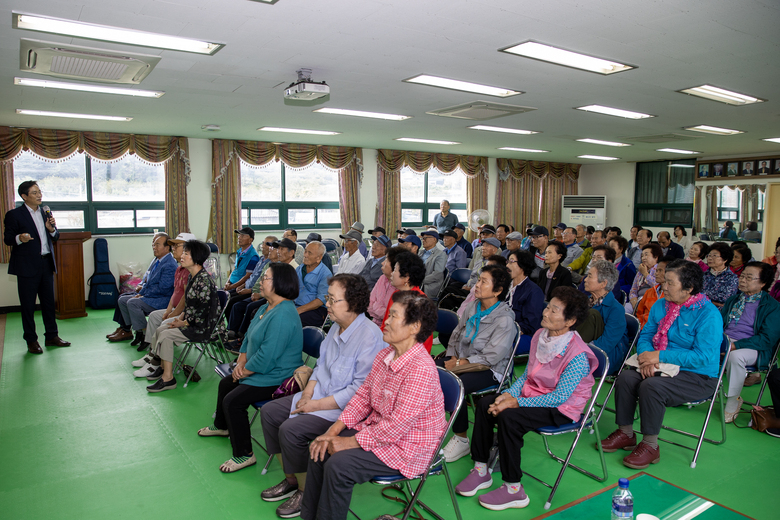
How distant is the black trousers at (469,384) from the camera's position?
3266mm

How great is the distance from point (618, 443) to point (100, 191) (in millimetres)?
8609

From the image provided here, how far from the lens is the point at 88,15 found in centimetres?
318

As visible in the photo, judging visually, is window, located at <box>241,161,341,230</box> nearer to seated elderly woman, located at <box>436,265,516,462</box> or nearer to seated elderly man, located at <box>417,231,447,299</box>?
seated elderly man, located at <box>417,231,447,299</box>

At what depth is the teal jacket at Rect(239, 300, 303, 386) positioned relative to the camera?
10.5 ft

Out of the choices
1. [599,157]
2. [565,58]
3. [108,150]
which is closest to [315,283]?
[565,58]

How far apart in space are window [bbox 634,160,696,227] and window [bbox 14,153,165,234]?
11.6 metres

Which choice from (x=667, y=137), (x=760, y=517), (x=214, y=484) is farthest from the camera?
(x=667, y=137)

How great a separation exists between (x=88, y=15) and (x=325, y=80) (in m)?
2.16

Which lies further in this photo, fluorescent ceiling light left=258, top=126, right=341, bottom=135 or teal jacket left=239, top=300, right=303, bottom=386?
fluorescent ceiling light left=258, top=126, right=341, bottom=135

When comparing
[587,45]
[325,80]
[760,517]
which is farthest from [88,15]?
[760,517]

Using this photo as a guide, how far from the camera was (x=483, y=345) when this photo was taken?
341cm

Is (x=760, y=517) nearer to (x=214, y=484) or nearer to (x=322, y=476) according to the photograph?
(x=322, y=476)

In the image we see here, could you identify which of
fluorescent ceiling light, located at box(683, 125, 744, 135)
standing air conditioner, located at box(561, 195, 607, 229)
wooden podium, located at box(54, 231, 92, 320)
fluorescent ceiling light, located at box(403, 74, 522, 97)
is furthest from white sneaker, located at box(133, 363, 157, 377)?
standing air conditioner, located at box(561, 195, 607, 229)

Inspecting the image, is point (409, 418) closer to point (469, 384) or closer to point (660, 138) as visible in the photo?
point (469, 384)
